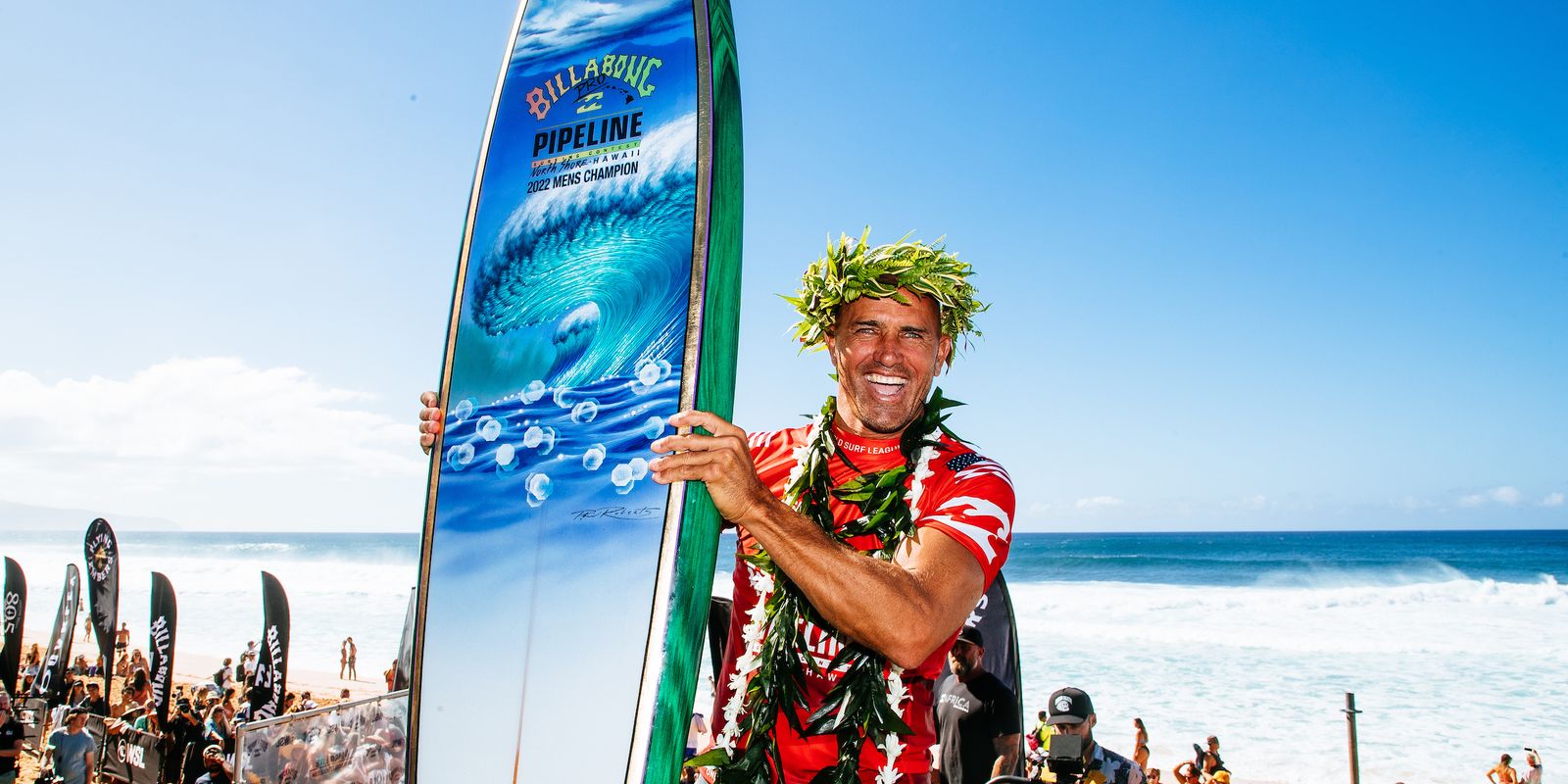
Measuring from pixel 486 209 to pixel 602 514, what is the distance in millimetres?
1145

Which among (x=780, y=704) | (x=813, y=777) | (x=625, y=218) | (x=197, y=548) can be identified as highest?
(x=625, y=218)

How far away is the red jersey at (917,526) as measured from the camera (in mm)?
1761

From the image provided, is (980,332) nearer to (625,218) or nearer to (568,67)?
(625,218)

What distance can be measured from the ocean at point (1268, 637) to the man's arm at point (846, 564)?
43.3 inches

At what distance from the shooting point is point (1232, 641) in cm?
2441

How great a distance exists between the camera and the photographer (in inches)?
154

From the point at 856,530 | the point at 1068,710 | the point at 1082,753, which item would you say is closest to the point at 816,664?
the point at 856,530

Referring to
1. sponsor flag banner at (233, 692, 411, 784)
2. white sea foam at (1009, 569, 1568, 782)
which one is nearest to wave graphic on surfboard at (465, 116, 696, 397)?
sponsor flag banner at (233, 692, 411, 784)

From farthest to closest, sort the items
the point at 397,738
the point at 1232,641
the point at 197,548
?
1. the point at 197,548
2. the point at 1232,641
3. the point at 397,738

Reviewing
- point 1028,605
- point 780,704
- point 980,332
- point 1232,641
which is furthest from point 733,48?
point 1028,605

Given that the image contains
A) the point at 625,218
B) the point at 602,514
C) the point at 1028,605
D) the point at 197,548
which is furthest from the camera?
the point at 197,548

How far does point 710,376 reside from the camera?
2293 mm

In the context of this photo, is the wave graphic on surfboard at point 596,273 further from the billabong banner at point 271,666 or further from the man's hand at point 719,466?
the billabong banner at point 271,666

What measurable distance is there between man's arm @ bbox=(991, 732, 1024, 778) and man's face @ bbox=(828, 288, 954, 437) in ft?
10.6
